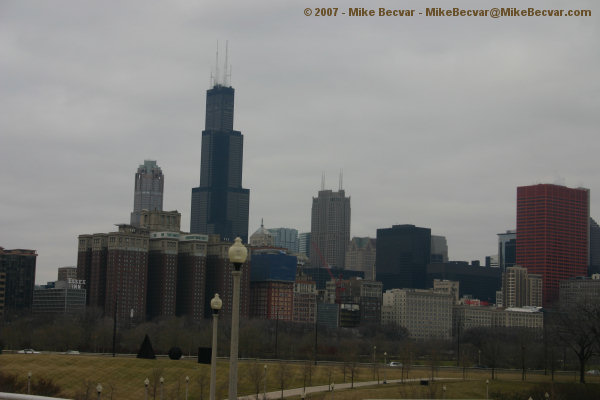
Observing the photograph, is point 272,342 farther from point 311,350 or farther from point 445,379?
point 445,379

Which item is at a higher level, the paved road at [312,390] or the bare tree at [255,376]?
the bare tree at [255,376]

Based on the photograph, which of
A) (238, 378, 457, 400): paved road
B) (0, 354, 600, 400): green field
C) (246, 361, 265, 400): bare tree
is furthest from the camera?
(246, 361, 265, 400): bare tree

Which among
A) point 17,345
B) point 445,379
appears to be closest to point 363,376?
point 445,379

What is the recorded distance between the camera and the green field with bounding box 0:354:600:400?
322 feet

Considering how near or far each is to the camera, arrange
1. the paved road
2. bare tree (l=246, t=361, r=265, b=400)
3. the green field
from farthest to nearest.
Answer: bare tree (l=246, t=361, r=265, b=400) → the green field → the paved road

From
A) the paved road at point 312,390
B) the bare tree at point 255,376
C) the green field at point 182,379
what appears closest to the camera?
the paved road at point 312,390

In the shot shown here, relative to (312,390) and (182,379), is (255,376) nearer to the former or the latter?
(312,390)

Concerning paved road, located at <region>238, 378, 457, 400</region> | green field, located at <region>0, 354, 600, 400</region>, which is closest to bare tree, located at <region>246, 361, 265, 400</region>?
green field, located at <region>0, 354, 600, 400</region>

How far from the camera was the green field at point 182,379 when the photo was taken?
98250mm

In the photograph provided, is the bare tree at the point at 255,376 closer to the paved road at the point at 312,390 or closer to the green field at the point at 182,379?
the green field at the point at 182,379

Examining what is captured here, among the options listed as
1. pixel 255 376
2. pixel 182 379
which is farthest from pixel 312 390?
pixel 182 379

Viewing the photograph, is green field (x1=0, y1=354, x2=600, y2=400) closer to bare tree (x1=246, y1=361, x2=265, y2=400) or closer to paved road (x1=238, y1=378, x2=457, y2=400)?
bare tree (x1=246, y1=361, x2=265, y2=400)

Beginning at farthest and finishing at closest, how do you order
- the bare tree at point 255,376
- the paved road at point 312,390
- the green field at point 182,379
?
the bare tree at point 255,376
the green field at point 182,379
the paved road at point 312,390

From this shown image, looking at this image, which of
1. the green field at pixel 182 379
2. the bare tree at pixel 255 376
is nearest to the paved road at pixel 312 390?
the bare tree at pixel 255 376
